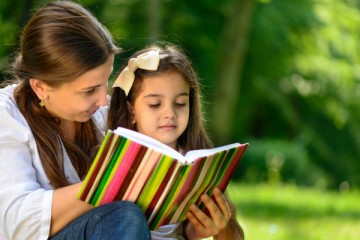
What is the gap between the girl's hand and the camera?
3.18 meters

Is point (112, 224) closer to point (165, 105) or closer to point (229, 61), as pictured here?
point (165, 105)

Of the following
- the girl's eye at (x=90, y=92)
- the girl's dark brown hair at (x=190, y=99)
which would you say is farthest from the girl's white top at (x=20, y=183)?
the girl's dark brown hair at (x=190, y=99)

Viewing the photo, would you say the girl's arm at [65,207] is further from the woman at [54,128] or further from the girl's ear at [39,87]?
the girl's ear at [39,87]

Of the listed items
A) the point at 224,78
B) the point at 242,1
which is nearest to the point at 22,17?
the point at 242,1

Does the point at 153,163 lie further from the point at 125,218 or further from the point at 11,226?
the point at 11,226

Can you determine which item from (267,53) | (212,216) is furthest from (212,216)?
(267,53)

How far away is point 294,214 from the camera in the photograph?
6.77 m

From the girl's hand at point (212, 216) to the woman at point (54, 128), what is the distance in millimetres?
329

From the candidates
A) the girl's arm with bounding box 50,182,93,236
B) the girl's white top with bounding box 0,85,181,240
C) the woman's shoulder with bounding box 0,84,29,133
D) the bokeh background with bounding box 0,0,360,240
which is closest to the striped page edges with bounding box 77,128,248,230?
the girl's arm with bounding box 50,182,93,236

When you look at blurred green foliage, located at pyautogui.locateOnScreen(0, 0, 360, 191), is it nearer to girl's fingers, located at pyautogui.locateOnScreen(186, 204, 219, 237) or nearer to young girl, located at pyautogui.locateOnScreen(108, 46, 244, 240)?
young girl, located at pyautogui.locateOnScreen(108, 46, 244, 240)

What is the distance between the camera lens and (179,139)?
356cm

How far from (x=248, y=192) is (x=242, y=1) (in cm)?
387

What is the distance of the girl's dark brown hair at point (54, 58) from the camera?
316 cm

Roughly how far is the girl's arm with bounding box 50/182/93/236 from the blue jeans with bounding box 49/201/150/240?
0.04 metres
